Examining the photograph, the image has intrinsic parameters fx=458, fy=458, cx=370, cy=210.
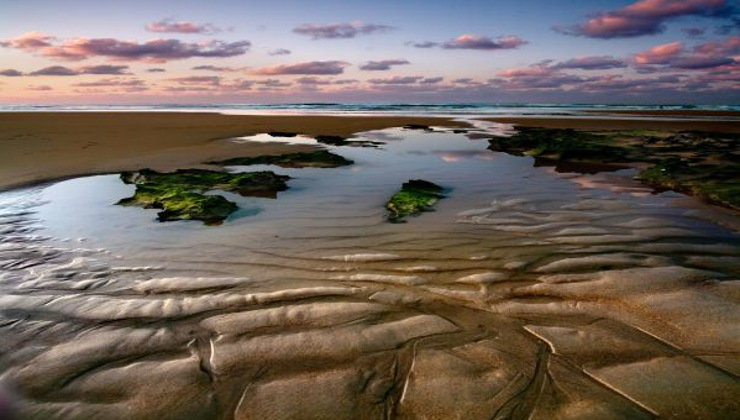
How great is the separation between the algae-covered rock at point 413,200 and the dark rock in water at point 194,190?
7.39 ft

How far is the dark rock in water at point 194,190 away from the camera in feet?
20.9

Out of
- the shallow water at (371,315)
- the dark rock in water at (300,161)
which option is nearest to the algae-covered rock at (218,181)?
the shallow water at (371,315)

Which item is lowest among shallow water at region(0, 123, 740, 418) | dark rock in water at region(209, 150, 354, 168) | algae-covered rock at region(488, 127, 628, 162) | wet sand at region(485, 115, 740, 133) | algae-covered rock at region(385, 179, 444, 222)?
shallow water at region(0, 123, 740, 418)

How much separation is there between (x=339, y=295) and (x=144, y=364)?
1507 mm

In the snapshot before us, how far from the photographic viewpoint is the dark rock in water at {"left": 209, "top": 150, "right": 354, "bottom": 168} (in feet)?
36.8

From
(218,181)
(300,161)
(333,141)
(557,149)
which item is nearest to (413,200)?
(218,181)

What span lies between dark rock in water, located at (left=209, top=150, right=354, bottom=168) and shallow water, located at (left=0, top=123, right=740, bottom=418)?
190 inches

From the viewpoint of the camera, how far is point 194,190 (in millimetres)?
8016

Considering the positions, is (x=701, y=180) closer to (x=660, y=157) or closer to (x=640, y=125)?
(x=660, y=157)

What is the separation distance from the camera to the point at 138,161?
40.0ft

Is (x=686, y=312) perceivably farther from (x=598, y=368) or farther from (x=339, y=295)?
(x=339, y=295)

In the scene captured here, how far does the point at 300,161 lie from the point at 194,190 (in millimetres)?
3954

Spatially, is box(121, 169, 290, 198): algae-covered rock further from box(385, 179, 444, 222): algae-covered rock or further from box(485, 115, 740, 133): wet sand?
box(485, 115, 740, 133): wet sand

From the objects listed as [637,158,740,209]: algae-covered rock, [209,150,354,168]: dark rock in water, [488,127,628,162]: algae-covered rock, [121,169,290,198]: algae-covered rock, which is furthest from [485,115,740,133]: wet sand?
[121,169,290,198]: algae-covered rock
